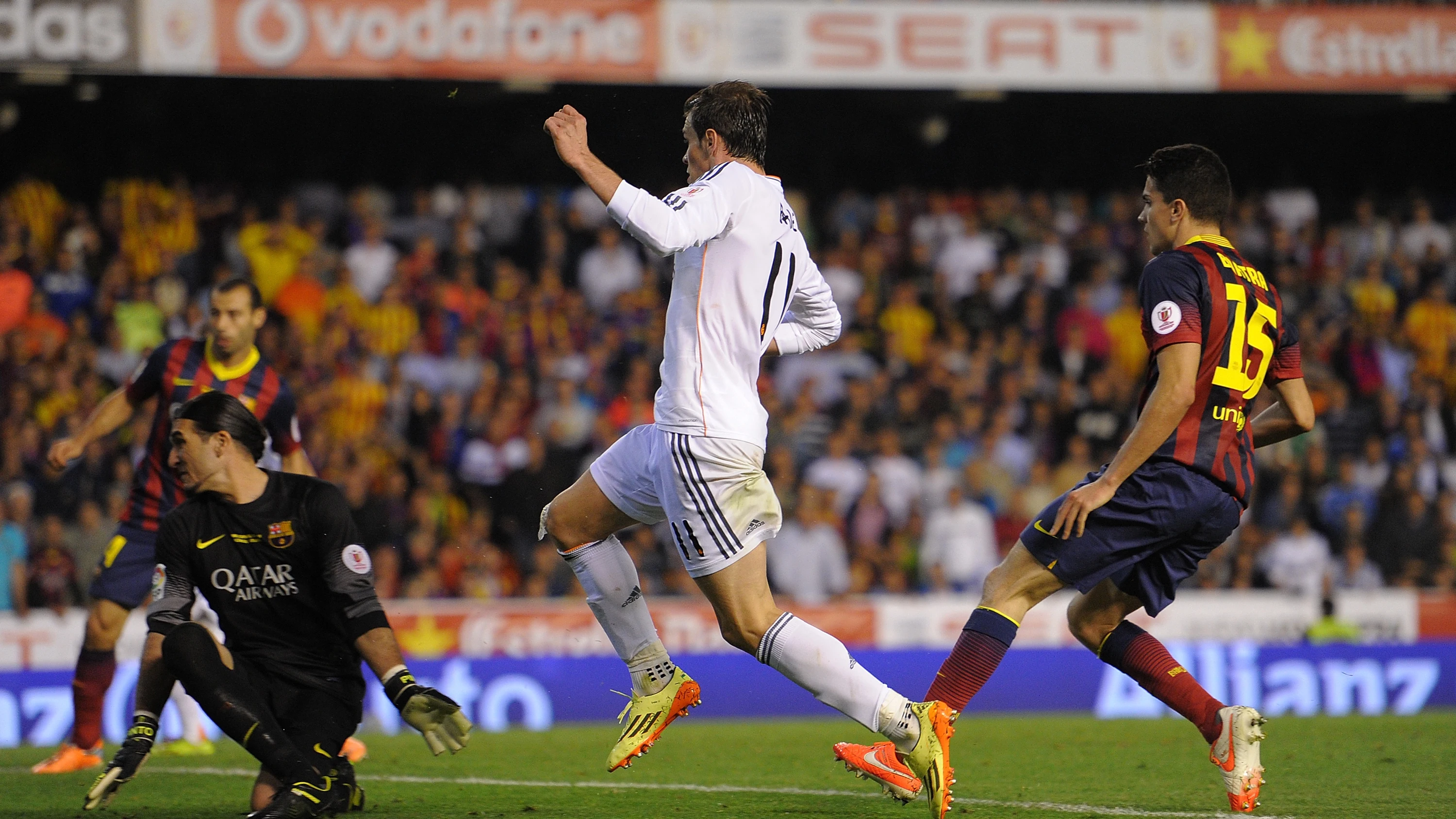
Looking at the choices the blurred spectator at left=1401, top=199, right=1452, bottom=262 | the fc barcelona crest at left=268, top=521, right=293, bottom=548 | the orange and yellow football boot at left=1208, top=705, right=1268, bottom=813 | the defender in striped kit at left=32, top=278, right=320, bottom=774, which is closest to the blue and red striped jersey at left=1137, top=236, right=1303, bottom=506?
the orange and yellow football boot at left=1208, top=705, right=1268, bottom=813

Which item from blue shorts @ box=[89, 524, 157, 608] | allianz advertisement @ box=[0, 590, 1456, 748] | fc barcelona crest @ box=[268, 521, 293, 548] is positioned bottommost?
allianz advertisement @ box=[0, 590, 1456, 748]

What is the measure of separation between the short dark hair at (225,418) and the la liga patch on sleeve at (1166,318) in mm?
3032

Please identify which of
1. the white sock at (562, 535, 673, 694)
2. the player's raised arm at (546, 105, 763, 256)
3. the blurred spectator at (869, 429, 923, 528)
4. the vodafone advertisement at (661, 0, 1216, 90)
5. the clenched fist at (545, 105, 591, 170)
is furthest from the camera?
the vodafone advertisement at (661, 0, 1216, 90)

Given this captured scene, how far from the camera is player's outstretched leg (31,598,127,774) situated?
721 cm

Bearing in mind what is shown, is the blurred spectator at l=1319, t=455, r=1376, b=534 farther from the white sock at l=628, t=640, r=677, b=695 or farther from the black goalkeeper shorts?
the black goalkeeper shorts

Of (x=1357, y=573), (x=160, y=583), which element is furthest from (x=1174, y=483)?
(x=1357, y=573)

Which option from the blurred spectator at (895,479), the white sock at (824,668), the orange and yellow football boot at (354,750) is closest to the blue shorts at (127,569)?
the orange and yellow football boot at (354,750)

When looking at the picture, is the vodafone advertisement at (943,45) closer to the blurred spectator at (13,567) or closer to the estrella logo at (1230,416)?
the blurred spectator at (13,567)

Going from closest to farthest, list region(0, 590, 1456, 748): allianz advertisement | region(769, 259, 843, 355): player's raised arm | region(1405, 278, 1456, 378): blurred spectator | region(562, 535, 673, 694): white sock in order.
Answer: region(562, 535, 673, 694): white sock < region(769, 259, 843, 355): player's raised arm < region(0, 590, 1456, 748): allianz advertisement < region(1405, 278, 1456, 378): blurred spectator

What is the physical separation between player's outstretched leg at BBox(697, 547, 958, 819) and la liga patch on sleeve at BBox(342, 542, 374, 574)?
1119mm

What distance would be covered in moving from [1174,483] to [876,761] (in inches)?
54.5

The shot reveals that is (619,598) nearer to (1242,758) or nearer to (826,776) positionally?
(826,776)

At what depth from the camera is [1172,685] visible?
5.55m

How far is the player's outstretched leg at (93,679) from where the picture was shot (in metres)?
7.21
